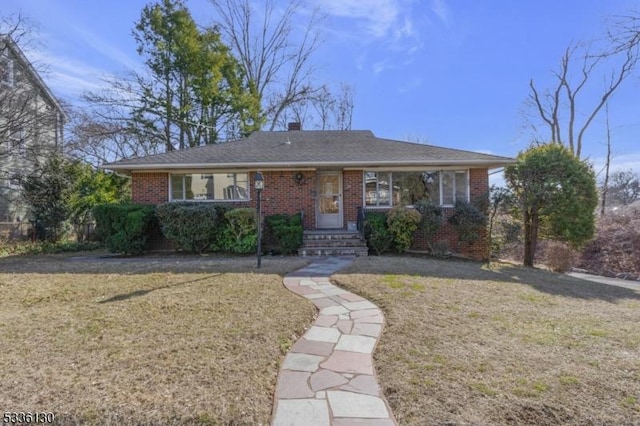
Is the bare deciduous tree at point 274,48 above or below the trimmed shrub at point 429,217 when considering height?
above

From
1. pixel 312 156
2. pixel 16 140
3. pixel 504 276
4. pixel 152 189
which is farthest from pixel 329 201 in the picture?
pixel 16 140

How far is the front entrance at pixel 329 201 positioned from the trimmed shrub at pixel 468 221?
3724 mm

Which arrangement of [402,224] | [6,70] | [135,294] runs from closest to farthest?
[135,294] < [402,224] < [6,70]

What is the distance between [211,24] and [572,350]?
23.5 m

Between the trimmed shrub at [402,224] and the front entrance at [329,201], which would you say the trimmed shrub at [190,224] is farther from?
the trimmed shrub at [402,224]

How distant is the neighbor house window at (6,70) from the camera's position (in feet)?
37.8

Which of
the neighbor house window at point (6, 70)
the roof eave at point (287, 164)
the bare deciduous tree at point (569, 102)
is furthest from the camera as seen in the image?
the bare deciduous tree at point (569, 102)

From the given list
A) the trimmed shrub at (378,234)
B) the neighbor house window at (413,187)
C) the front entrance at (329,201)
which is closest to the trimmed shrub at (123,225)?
the front entrance at (329,201)

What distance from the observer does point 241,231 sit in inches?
382

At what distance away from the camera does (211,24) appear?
2081cm

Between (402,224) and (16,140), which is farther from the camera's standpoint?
(16,140)

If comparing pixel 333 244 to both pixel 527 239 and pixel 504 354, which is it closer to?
pixel 527 239

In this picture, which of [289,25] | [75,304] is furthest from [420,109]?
[75,304]

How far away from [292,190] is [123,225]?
501 cm
